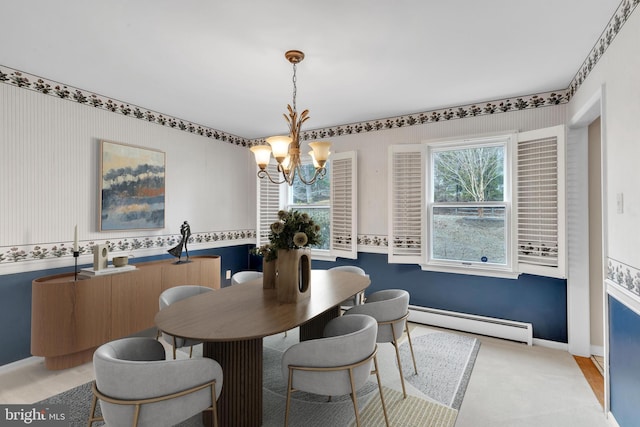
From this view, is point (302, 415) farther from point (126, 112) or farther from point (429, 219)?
point (126, 112)

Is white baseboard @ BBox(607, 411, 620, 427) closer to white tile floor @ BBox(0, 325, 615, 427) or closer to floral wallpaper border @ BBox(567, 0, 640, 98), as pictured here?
white tile floor @ BBox(0, 325, 615, 427)

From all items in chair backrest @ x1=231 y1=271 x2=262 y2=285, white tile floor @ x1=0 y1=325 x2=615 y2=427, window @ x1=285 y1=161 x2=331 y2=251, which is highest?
window @ x1=285 y1=161 x2=331 y2=251

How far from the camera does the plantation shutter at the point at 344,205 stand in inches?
169

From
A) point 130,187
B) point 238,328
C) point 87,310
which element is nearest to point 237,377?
point 238,328

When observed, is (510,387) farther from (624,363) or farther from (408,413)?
(408,413)

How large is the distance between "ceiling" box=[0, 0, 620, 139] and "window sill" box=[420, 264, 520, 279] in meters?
1.84

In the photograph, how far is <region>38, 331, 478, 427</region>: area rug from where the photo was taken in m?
2.13

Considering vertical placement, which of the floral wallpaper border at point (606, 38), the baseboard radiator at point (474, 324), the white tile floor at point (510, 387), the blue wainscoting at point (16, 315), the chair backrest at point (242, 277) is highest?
the floral wallpaper border at point (606, 38)

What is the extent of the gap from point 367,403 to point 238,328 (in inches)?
48.8

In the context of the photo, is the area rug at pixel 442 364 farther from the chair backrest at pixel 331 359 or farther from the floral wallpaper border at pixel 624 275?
the floral wallpaper border at pixel 624 275

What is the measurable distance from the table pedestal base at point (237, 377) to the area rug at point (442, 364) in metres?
1.34

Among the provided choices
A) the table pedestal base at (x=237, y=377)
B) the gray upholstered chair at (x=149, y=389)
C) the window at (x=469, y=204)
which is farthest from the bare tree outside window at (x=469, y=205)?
the gray upholstered chair at (x=149, y=389)

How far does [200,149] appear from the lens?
14.8ft

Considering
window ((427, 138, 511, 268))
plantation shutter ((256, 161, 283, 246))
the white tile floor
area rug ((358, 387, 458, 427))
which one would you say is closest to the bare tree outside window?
window ((427, 138, 511, 268))
